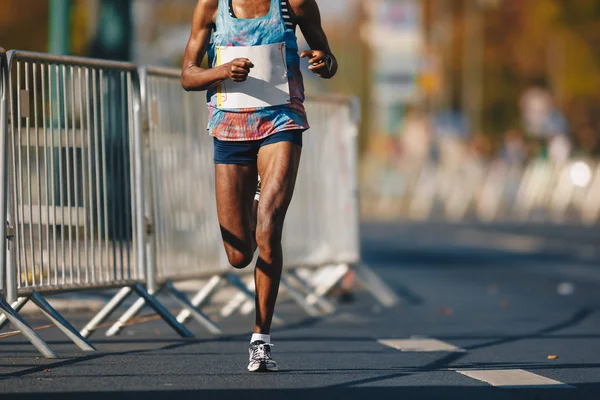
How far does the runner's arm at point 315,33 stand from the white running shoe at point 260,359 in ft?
4.37

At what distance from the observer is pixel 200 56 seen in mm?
8117

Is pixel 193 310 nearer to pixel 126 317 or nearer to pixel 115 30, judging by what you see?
pixel 126 317

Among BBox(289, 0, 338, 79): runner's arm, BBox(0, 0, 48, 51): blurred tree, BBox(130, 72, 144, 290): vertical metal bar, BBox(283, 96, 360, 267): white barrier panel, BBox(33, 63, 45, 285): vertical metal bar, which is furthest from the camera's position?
BBox(0, 0, 48, 51): blurred tree

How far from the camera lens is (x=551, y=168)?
41.2 meters

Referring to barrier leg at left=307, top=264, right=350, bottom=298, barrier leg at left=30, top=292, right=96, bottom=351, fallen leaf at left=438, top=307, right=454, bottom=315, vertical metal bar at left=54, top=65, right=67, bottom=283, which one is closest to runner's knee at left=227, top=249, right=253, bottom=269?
barrier leg at left=30, top=292, right=96, bottom=351

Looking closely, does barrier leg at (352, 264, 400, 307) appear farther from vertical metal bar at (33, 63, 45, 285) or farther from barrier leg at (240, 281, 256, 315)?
vertical metal bar at (33, 63, 45, 285)

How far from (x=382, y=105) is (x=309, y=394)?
2292 inches

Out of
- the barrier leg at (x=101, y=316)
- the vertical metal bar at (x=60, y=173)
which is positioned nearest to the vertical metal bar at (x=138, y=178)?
the barrier leg at (x=101, y=316)

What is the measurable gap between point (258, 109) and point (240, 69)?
0.91 feet

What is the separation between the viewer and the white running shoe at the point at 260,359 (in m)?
7.51

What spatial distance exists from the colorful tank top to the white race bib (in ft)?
0.08

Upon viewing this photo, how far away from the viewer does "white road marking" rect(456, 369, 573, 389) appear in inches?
282

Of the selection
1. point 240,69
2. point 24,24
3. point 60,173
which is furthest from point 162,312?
point 24,24

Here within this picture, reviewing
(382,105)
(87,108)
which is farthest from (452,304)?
(382,105)
